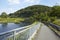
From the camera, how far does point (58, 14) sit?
108 m

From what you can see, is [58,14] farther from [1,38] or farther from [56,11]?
[1,38]

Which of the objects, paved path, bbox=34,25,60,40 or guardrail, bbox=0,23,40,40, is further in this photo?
paved path, bbox=34,25,60,40

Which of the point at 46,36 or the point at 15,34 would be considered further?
the point at 46,36

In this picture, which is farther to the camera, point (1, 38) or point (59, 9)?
point (59, 9)

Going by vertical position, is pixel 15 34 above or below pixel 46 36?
above

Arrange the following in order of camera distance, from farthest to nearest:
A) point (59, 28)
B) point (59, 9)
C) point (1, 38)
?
point (59, 9) < point (59, 28) < point (1, 38)

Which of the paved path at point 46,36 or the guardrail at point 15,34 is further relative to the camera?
the paved path at point 46,36

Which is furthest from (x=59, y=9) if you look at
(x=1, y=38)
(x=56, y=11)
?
(x=1, y=38)

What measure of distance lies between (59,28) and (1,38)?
21275 millimetres

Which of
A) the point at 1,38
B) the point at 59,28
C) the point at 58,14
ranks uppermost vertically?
the point at 1,38

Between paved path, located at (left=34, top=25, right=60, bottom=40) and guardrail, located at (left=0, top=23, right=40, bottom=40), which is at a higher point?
guardrail, located at (left=0, top=23, right=40, bottom=40)

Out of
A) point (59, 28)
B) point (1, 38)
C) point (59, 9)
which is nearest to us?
point (1, 38)

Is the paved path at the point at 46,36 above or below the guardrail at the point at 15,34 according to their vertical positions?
below

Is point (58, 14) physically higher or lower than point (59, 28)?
lower
